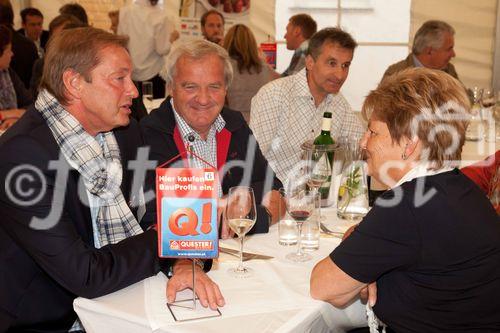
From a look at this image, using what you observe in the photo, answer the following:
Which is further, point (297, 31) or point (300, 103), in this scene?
point (297, 31)

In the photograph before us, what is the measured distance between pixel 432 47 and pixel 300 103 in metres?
2.23

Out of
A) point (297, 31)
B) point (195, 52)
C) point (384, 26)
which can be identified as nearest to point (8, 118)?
point (195, 52)

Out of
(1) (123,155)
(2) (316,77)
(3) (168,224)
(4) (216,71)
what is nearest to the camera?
(3) (168,224)

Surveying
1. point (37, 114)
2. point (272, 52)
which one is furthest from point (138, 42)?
point (37, 114)

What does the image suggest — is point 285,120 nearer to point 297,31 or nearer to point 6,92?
point 6,92

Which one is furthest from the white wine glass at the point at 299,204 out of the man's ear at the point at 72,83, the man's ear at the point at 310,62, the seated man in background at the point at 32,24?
the seated man in background at the point at 32,24

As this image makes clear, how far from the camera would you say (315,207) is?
1.90 metres

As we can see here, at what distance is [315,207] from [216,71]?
81cm

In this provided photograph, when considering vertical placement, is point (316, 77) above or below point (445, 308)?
above

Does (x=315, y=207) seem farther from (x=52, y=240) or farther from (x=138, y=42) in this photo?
(x=138, y=42)

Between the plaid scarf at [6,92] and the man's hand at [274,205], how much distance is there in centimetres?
323

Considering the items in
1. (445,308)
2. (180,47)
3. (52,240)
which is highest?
(180,47)

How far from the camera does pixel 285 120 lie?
3.19 meters

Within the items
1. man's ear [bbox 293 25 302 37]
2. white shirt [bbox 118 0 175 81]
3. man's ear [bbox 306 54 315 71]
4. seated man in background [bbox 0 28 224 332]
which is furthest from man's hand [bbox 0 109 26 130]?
man's ear [bbox 293 25 302 37]
